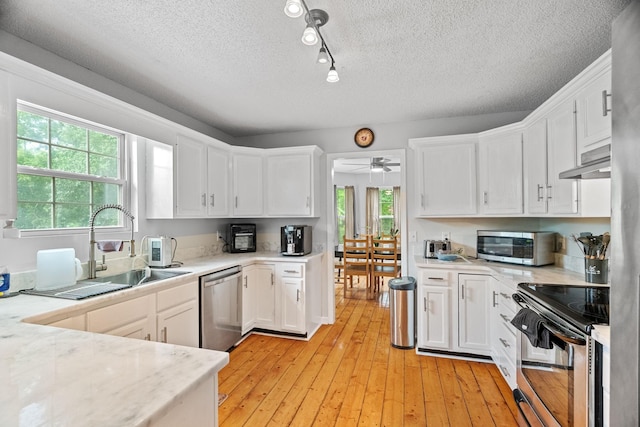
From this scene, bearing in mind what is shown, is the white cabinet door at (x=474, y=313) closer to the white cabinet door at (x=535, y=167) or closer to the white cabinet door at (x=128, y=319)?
the white cabinet door at (x=535, y=167)

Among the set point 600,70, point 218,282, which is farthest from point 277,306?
point 600,70

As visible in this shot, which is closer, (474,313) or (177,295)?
(177,295)

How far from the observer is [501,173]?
9.57 ft

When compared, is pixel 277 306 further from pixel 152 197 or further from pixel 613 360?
pixel 613 360

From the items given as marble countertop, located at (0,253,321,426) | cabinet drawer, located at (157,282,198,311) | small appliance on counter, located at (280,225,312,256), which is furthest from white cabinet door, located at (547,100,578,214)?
cabinet drawer, located at (157,282,198,311)

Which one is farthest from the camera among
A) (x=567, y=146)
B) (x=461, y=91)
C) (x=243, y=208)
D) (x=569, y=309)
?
(x=243, y=208)

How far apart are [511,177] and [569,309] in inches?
65.6

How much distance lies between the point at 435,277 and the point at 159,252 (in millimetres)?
2575

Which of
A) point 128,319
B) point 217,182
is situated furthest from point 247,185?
point 128,319

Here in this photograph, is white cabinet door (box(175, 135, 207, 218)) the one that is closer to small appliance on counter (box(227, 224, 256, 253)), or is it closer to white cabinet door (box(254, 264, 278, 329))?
small appliance on counter (box(227, 224, 256, 253))

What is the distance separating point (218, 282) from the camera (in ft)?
9.12

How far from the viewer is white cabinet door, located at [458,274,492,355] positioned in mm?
2734

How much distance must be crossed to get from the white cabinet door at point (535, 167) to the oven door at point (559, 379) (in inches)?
46.2

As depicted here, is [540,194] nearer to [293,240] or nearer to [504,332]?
[504,332]
